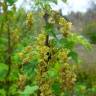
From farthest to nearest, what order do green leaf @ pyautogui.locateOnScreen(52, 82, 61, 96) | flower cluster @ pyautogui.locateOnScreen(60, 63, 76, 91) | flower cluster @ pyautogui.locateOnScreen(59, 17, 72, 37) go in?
green leaf @ pyautogui.locateOnScreen(52, 82, 61, 96) < flower cluster @ pyautogui.locateOnScreen(59, 17, 72, 37) < flower cluster @ pyautogui.locateOnScreen(60, 63, 76, 91)

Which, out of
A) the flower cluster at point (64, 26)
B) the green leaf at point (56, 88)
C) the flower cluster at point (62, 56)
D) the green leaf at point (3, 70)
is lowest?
the green leaf at point (56, 88)

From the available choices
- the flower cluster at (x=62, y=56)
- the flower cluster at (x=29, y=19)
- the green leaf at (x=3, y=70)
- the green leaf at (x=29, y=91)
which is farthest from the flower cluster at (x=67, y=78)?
the green leaf at (x=3, y=70)

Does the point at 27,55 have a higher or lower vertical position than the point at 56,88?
higher

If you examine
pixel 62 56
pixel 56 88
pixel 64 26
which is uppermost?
pixel 64 26

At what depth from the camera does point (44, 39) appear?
2.82 m

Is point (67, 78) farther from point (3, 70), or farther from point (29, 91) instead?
point (3, 70)

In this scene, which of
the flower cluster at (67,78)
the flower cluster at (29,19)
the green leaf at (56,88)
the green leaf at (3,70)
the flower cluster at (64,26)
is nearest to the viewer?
the flower cluster at (67,78)

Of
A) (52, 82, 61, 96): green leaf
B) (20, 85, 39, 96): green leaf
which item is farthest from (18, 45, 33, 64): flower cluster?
(52, 82, 61, 96): green leaf

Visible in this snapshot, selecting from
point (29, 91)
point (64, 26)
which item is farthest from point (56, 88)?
point (64, 26)

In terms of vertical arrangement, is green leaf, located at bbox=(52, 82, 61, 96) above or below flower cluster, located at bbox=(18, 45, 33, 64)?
below

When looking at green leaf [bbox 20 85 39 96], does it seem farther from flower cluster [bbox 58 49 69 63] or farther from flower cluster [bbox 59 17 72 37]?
flower cluster [bbox 59 17 72 37]

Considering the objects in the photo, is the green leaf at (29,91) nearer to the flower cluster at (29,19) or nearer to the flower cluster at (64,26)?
the flower cluster at (64,26)

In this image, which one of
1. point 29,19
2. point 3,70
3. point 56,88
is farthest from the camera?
point 3,70

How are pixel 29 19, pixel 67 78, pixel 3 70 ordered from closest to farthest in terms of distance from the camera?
pixel 67 78 → pixel 29 19 → pixel 3 70
